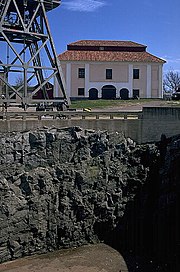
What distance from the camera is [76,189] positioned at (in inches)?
738

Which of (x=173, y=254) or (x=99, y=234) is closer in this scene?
(x=173, y=254)

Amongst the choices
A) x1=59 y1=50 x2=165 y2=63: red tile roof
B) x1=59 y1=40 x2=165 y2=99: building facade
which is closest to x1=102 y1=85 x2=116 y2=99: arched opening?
x1=59 y1=40 x2=165 y2=99: building facade

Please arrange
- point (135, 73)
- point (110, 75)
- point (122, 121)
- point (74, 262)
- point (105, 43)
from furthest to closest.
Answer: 1. point (105, 43)
2. point (135, 73)
3. point (110, 75)
4. point (122, 121)
5. point (74, 262)

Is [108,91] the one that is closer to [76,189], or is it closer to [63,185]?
[76,189]

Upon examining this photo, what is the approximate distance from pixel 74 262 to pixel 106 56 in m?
30.3

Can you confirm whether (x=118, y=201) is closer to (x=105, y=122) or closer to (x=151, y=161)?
(x=151, y=161)

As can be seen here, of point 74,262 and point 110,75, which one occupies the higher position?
point 110,75

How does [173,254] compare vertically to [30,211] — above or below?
below

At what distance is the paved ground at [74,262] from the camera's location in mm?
16391

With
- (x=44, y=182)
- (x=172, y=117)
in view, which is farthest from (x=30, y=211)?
(x=172, y=117)

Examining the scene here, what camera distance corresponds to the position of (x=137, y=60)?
42.0 metres

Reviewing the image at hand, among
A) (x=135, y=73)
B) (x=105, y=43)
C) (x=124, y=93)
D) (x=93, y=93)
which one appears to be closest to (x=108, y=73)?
(x=93, y=93)

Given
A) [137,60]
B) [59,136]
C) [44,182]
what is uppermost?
[137,60]

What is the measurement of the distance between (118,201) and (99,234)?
7.15ft
